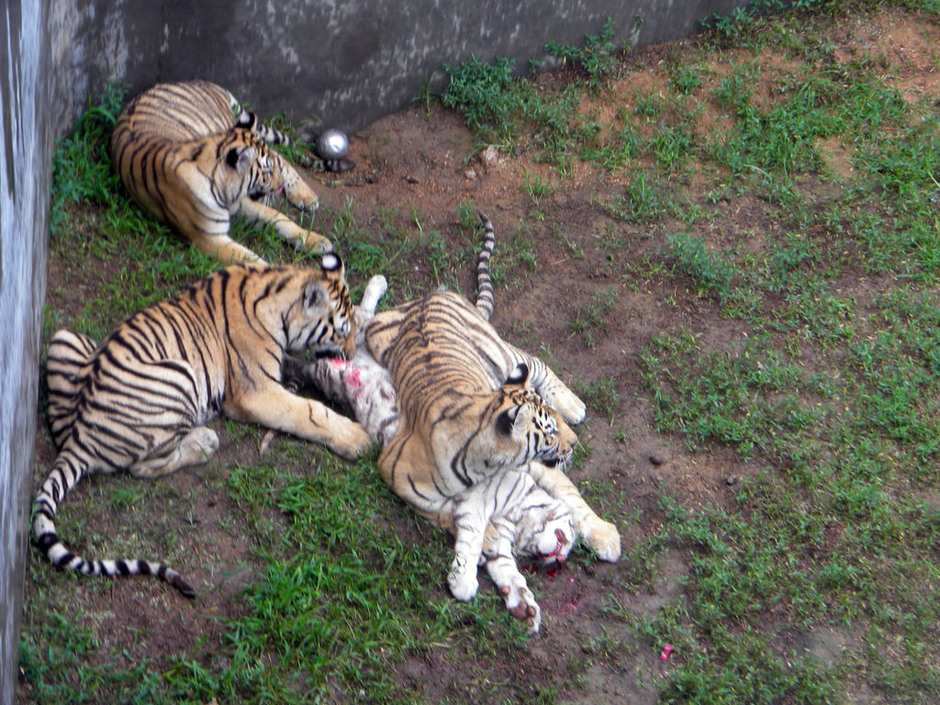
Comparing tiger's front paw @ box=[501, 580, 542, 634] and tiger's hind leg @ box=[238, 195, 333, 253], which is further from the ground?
tiger's hind leg @ box=[238, 195, 333, 253]

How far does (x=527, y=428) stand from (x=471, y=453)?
287mm

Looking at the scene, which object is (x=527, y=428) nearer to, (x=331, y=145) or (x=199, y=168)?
(x=199, y=168)

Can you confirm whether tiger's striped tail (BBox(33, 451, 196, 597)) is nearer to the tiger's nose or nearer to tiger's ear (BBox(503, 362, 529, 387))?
the tiger's nose

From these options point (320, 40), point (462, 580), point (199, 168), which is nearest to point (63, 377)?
point (199, 168)

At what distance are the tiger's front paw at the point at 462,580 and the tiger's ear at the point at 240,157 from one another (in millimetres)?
2823

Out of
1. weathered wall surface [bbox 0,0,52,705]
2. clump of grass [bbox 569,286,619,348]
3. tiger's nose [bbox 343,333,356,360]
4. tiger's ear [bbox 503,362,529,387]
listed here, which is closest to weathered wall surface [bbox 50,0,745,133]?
weathered wall surface [bbox 0,0,52,705]

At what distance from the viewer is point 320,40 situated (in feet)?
23.4

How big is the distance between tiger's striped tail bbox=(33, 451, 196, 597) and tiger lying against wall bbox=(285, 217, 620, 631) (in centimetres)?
116

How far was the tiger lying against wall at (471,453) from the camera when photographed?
4.88 m

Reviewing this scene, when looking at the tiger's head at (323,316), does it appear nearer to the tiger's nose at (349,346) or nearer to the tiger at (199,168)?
the tiger's nose at (349,346)

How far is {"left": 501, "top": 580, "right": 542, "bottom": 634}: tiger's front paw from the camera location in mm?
4664

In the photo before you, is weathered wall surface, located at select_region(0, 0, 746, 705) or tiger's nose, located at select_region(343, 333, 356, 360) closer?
weathered wall surface, located at select_region(0, 0, 746, 705)

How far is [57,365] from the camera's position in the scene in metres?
4.93

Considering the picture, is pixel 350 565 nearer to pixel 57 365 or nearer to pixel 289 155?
pixel 57 365
